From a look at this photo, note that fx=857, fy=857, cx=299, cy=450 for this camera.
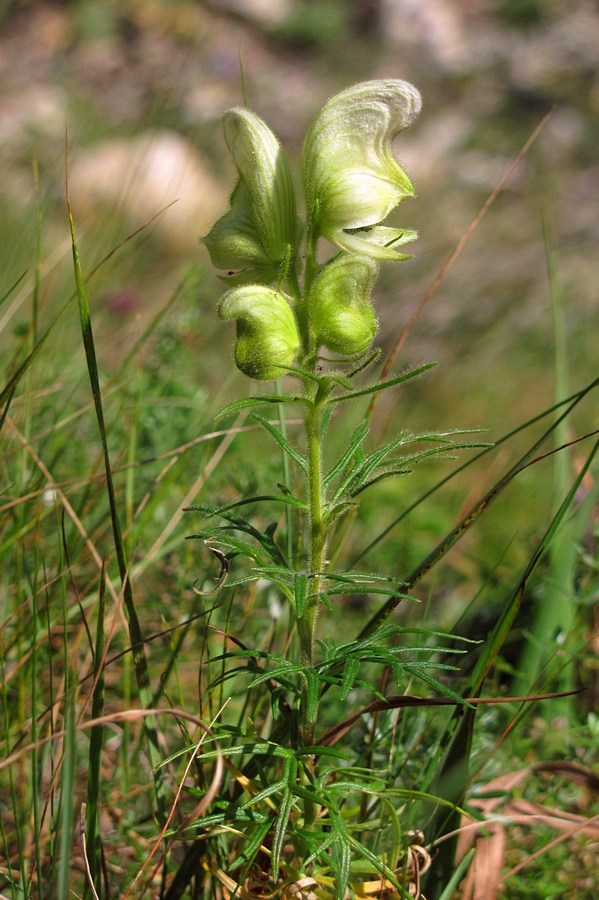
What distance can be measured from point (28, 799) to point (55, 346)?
4.27ft

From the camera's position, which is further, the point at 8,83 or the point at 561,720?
the point at 8,83

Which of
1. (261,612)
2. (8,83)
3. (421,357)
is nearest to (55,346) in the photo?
(261,612)

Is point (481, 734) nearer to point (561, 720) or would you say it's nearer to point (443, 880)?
point (443, 880)

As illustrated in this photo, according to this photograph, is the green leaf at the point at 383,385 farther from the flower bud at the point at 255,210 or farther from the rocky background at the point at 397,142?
the rocky background at the point at 397,142

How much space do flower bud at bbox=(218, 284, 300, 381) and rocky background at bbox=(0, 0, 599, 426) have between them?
131 centimetres

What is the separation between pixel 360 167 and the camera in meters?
1.19

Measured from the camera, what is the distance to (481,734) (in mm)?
1668

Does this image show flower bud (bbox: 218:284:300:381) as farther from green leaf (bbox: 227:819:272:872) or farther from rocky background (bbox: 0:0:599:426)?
rocky background (bbox: 0:0:599:426)

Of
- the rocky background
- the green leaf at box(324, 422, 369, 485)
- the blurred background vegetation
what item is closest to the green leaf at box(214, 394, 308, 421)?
the green leaf at box(324, 422, 369, 485)

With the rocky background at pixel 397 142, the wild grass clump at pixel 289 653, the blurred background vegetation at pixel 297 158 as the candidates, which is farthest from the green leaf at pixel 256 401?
Answer: the rocky background at pixel 397 142

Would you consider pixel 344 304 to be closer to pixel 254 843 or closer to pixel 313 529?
pixel 313 529

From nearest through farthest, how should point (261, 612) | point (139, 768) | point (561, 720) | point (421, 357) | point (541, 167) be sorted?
point (139, 768) → point (561, 720) → point (261, 612) → point (421, 357) → point (541, 167)

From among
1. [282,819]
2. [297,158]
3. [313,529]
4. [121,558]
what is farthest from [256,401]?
[297,158]

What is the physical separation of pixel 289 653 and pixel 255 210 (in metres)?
0.79
